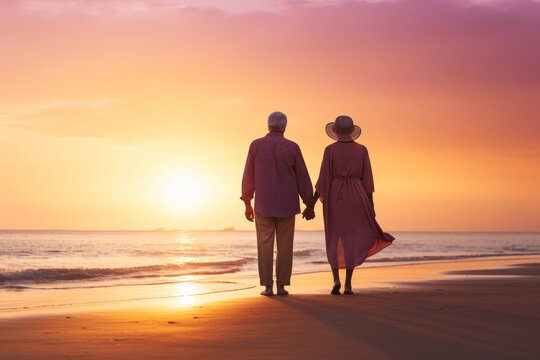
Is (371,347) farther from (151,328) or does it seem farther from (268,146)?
(268,146)

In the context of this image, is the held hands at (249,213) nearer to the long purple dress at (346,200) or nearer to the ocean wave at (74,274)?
the long purple dress at (346,200)

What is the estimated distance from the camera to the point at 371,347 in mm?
5031

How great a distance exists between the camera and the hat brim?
32.2 ft

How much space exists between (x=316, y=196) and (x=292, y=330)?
4034 mm

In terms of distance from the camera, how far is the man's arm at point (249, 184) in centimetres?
967

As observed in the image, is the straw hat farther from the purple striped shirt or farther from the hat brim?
the purple striped shirt

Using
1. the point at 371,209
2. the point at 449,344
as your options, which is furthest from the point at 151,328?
the point at 371,209

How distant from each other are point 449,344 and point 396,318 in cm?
147

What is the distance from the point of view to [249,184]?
973 centimetres

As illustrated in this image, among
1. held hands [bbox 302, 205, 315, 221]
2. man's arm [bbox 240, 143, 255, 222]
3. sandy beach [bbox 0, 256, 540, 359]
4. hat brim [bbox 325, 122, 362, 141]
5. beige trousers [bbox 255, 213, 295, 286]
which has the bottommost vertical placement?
sandy beach [bbox 0, 256, 540, 359]

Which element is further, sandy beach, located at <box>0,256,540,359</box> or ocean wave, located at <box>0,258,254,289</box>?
ocean wave, located at <box>0,258,254,289</box>

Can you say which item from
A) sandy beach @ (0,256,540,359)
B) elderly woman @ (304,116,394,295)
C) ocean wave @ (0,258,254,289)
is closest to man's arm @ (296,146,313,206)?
elderly woman @ (304,116,394,295)

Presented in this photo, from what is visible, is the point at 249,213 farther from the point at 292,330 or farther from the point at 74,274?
the point at 74,274

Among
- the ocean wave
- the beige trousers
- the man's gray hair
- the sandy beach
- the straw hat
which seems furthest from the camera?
the ocean wave
